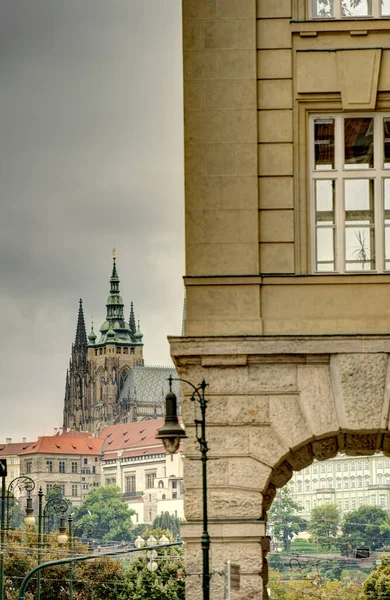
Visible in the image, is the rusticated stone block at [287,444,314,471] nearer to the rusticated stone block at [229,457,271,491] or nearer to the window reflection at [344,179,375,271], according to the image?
the rusticated stone block at [229,457,271,491]

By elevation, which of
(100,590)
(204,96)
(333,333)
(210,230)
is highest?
(204,96)

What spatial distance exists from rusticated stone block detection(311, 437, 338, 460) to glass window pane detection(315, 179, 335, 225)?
277 centimetres

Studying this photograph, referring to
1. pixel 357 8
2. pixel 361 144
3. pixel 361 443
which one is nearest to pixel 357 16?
pixel 357 8

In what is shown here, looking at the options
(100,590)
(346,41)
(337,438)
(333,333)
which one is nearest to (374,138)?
(346,41)

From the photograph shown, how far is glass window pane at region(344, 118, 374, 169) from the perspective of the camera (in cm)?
2039

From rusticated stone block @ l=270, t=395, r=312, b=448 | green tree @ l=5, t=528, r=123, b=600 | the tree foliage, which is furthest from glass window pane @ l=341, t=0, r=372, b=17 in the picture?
the tree foliage

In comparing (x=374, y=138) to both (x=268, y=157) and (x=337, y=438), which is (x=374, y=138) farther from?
(x=337, y=438)

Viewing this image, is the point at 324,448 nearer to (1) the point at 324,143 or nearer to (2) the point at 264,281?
(2) the point at 264,281

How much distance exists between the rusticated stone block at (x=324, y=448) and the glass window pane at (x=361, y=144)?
3.50 m

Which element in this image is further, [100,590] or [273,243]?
[100,590]

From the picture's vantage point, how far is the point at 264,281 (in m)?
19.9

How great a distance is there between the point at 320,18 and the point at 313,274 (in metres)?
3.36

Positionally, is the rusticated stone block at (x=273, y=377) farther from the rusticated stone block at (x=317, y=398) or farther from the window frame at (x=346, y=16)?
the window frame at (x=346, y=16)

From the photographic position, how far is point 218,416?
19.7 m
